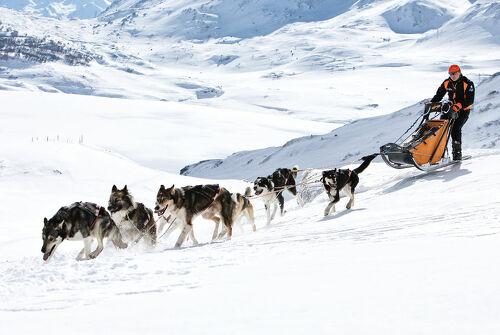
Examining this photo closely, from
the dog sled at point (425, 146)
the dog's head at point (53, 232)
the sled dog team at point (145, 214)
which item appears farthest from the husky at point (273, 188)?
the dog's head at point (53, 232)

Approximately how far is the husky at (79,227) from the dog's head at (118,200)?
400 millimetres

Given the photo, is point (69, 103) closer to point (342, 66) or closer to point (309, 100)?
point (309, 100)

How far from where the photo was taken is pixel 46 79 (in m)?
127

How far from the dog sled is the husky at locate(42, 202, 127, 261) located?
4909 millimetres

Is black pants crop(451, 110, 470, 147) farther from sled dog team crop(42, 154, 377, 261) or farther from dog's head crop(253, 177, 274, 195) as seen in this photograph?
dog's head crop(253, 177, 274, 195)

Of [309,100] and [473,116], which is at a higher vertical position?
[473,116]

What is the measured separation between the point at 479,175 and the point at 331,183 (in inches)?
101

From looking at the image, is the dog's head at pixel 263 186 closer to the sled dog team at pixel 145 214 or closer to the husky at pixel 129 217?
the sled dog team at pixel 145 214

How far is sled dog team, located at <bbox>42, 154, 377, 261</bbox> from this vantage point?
6098 mm

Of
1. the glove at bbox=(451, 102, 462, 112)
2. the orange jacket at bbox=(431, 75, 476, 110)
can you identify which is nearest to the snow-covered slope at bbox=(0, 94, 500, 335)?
the glove at bbox=(451, 102, 462, 112)

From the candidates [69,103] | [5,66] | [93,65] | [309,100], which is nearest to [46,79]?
[5,66]

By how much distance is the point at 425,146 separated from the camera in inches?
342

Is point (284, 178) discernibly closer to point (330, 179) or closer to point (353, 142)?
point (330, 179)

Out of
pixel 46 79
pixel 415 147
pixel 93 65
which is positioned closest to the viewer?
pixel 415 147
